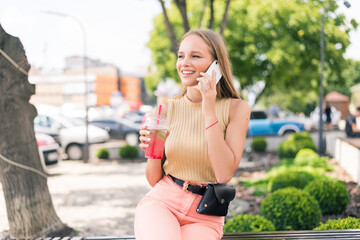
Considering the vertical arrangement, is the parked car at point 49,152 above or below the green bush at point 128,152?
above

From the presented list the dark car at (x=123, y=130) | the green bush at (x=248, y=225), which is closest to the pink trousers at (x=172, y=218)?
the green bush at (x=248, y=225)

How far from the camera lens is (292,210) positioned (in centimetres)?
489

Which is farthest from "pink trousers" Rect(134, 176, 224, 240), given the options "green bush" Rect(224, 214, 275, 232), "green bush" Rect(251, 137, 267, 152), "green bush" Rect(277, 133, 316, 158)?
"green bush" Rect(251, 137, 267, 152)

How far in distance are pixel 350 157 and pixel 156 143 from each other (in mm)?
7871

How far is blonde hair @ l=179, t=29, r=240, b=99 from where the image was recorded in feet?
7.89

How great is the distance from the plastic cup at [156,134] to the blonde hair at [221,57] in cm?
44

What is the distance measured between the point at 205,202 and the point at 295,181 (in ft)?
16.0

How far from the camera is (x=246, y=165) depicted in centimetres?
1241

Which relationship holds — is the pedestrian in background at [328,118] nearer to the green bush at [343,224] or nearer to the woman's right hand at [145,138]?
the green bush at [343,224]

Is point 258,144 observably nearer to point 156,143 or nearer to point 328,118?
point 328,118

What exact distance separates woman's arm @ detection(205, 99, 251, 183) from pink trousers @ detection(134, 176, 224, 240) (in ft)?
0.75

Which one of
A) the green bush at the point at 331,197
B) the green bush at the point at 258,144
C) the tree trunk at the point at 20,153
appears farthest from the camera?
the green bush at the point at 258,144

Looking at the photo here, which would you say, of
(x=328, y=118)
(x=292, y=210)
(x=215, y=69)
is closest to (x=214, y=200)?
(x=215, y=69)

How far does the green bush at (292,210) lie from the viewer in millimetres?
4828
